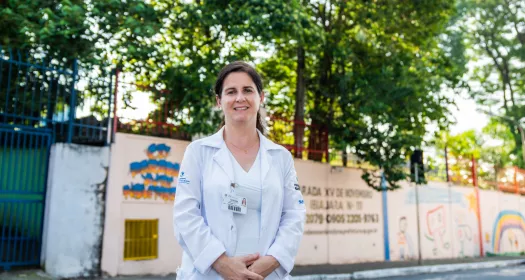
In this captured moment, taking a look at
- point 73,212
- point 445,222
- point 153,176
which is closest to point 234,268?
point 73,212

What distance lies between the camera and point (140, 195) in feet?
31.2

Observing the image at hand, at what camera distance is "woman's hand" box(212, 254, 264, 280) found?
1.83 metres

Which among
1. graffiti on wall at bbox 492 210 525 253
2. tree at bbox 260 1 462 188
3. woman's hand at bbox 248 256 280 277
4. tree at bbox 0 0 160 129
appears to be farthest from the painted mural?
woman's hand at bbox 248 256 280 277

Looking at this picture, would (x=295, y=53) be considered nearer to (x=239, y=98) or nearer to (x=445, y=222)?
(x=445, y=222)

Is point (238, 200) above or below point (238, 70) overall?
below

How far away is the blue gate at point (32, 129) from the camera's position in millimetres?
7910

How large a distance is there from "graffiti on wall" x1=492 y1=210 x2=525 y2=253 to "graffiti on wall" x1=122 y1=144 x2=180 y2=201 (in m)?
16.2

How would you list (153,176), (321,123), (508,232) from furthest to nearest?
(508,232), (321,123), (153,176)

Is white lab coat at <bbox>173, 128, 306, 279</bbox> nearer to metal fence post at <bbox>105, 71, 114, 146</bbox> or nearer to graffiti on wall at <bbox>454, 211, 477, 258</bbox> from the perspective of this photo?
metal fence post at <bbox>105, 71, 114, 146</bbox>

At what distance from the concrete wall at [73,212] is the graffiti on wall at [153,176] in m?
0.69

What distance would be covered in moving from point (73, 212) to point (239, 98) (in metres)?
7.26

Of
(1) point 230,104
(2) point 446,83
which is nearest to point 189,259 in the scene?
(1) point 230,104

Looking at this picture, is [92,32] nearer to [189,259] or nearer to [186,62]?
[186,62]

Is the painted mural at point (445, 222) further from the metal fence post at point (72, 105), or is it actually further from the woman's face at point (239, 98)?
the woman's face at point (239, 98)
